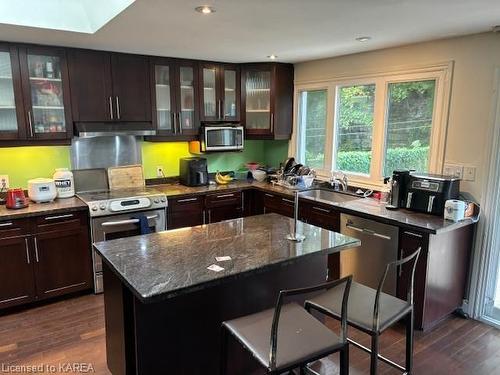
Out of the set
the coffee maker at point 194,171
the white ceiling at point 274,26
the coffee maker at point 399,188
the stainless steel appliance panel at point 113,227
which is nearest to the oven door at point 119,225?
the stainless steel appliance panel at point 113,227

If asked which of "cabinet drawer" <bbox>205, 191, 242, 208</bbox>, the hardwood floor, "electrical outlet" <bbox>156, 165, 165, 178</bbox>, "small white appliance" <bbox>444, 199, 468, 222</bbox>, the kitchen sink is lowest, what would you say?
the hardwood floor

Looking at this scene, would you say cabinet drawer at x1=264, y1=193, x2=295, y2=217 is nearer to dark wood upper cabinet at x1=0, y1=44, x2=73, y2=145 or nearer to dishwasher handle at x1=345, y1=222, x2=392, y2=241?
dishwasher handle at x1=345, y1=222, x2=392, y2=241

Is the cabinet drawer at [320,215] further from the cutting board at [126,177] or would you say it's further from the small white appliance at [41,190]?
the small white appliance at [41,190]

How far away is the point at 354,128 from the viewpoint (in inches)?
157

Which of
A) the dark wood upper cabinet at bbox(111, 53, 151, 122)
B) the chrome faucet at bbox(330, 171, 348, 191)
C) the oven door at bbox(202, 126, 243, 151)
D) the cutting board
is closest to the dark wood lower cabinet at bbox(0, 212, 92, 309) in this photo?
the cutting board

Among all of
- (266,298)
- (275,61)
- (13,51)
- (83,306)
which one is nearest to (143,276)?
(266,298)

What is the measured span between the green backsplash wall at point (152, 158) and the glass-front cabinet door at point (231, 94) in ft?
1.91

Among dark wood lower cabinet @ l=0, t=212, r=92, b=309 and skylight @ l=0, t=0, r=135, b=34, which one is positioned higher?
skylight @ l=0, t=0, r=135, b=34

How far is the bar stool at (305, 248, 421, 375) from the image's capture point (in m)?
1.93

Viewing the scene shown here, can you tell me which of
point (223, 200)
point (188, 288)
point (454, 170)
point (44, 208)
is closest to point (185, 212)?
point (223, 200)

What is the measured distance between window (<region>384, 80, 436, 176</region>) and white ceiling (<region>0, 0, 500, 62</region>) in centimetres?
43

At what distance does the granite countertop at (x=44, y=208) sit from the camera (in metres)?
3.08

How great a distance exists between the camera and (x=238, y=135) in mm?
4465

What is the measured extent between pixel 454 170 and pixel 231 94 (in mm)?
2477
